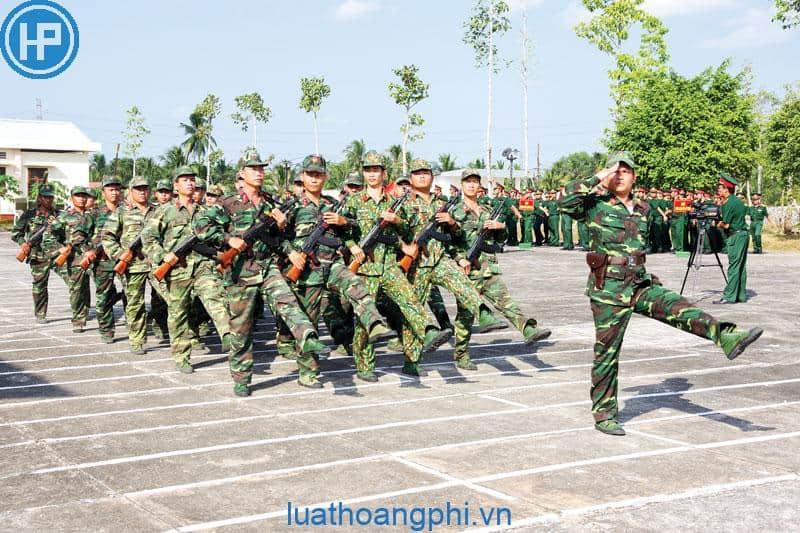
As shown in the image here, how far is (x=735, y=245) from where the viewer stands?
51.6ft

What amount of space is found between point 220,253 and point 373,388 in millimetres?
1903

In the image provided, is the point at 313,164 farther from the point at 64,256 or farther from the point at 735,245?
the point at 735,245

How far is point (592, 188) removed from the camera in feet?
23.0

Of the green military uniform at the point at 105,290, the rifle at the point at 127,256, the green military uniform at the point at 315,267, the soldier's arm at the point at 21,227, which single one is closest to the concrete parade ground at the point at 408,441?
the green military uniform at the point at 105,290

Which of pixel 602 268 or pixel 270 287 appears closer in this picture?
pixel 602 268

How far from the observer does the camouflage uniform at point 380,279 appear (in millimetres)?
8883

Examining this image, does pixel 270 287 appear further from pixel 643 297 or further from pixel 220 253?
pixel 643 297

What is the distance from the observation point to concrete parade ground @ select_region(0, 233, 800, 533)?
5266 millimetres

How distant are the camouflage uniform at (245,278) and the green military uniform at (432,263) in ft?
4.51

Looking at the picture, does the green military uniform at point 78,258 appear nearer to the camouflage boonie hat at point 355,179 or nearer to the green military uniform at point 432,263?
the camouflage boonie hat at point 355,179

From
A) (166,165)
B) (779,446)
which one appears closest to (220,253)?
(779,446)

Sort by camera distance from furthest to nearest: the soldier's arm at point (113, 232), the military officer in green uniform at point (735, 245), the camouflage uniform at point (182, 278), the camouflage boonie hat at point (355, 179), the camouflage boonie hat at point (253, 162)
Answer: the military officer in green uniform at point (735, 245) < the camouflage boonie hat at point (355, 179) < the soldier's arm at point (113, 232) < the camouflage uniform at point (182, 278) < the camouflage boonie hat at point (253, 162)

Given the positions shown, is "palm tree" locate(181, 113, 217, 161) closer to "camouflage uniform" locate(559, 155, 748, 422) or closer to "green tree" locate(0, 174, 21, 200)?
"green tree" locate(0, 174, 21, 200)

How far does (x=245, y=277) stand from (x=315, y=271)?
27.0 inches
